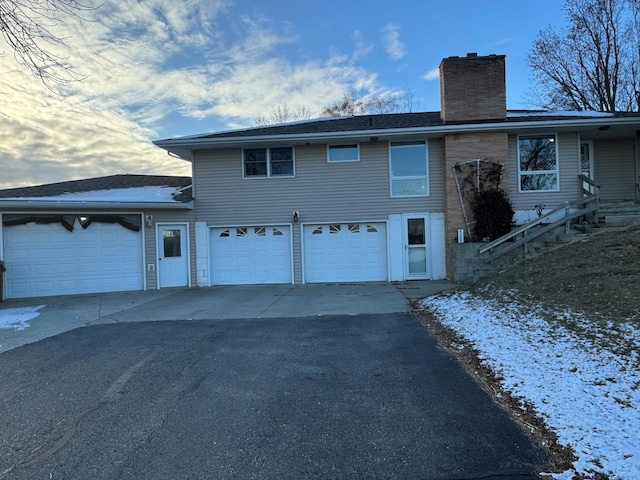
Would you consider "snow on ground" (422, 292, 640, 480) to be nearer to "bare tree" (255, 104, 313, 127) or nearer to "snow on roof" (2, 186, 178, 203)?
"snow on roof" (2, 186, 178, 203)

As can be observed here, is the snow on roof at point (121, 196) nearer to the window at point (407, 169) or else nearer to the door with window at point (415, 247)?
the window at point (407, 169)

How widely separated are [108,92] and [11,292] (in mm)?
7115

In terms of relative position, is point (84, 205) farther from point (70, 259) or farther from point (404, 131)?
point (404, 131)

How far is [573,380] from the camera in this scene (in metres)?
3.62

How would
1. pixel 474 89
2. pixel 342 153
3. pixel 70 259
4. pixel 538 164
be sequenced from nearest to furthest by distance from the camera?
1. pixel 70 259
2. pixel 474 89
3. pixel 538 164
4. pixel 342 153

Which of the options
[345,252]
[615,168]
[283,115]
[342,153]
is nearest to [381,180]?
[342,153]

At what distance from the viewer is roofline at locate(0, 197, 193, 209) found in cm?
1091

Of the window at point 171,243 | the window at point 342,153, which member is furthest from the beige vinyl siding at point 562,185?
the window at point 171,243

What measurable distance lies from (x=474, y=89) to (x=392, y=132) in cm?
296

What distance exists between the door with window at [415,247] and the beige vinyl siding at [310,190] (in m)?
0.39

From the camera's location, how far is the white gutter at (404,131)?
11203 mm

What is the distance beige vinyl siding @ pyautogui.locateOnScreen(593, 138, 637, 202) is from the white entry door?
14.1 meters

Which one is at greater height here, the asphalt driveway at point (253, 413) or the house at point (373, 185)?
the house at point (373, 185)

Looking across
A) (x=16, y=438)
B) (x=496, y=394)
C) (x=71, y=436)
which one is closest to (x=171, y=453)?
(x=71, y=436)
